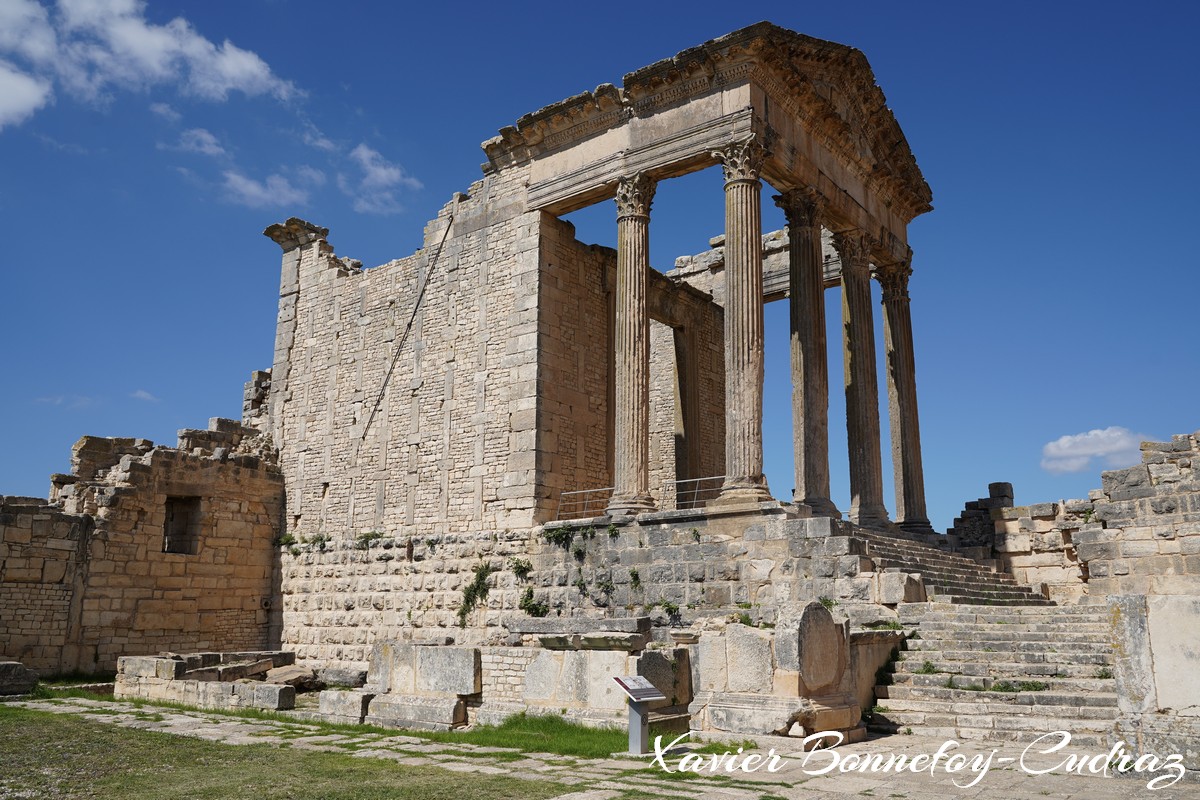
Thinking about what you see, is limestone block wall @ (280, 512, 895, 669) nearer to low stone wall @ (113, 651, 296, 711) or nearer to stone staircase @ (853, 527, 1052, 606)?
stone staircase @ (853, 527, 1052, 606)

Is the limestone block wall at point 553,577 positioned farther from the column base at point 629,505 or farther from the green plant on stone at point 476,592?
the column base at point 629,505

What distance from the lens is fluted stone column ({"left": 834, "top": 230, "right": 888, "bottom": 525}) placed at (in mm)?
19609

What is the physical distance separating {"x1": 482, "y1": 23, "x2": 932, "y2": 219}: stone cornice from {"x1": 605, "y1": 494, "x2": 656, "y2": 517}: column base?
720cm

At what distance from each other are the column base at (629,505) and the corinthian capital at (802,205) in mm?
6173

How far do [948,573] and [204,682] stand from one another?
11956 millimetres

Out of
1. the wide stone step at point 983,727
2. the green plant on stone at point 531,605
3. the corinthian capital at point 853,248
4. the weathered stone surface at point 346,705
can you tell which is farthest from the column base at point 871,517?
the weathered stone surface at point 346,705

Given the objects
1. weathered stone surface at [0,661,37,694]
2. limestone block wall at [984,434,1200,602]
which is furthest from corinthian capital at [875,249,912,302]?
weathered stone surface at [0,661,37,694]

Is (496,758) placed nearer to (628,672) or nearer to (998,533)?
(628,672)

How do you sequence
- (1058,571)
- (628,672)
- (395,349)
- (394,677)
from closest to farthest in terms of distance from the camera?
1. (628,672)
2. (394,677)
3. (1058,571)
4. (395,349)

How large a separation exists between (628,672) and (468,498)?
372 inches

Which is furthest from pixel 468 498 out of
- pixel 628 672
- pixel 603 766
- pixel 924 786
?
pixel 924 786

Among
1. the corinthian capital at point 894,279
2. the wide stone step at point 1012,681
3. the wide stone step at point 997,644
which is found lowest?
the wide stone step at point 1012,681

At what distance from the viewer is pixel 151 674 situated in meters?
15.2

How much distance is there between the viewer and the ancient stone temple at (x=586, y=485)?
40.5 ft
